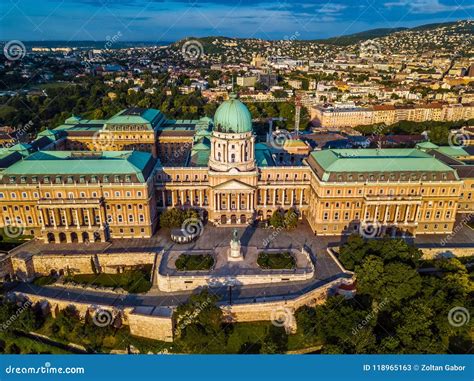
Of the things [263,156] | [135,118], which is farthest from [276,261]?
[135,118]

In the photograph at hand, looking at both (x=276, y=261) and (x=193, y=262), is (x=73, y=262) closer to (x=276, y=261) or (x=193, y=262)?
(x=193, y=262)

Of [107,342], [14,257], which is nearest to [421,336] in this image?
[107,342]

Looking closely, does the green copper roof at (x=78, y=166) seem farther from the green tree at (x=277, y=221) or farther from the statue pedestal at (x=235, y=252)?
the green tree at (x=277, y=221)

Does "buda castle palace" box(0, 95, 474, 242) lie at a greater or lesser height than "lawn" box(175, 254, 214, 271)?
greater

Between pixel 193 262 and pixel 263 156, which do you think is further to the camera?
pixel 263 156

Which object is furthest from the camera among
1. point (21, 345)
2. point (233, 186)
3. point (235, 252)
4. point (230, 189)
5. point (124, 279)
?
point (230, 189)

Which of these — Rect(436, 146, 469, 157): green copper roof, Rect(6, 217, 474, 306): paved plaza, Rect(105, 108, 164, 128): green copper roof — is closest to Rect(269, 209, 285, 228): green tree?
Rect(6, 217, 474, 306): paved plaza

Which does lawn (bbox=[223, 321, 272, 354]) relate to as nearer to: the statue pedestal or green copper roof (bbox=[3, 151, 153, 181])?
the statue pedestal
